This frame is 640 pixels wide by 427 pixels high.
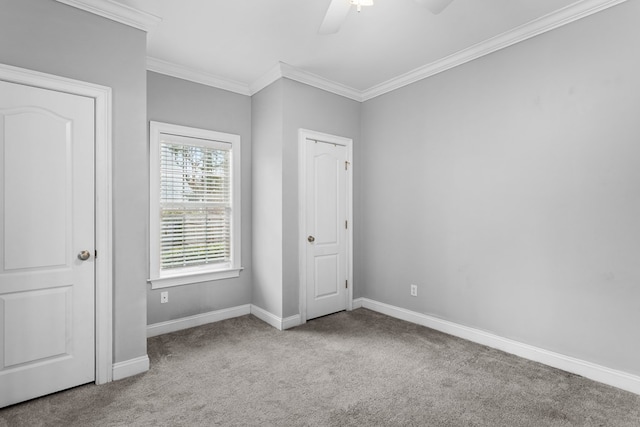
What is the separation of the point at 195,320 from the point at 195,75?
2.66 meters

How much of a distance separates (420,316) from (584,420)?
1.72 m

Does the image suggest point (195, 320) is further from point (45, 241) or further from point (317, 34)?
point (317, 34)

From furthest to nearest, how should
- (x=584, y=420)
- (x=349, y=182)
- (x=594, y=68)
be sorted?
1. (x=349, y=182)
2. (x=594, y=68)
3. (x=584, y=420)

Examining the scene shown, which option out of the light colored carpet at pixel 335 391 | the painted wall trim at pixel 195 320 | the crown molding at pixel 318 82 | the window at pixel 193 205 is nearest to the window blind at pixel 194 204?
the window at pixel 193 205

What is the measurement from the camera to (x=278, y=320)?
358 centimetres

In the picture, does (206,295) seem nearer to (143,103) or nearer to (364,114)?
(143,103)

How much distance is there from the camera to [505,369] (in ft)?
8.61

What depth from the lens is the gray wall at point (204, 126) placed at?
3.41m

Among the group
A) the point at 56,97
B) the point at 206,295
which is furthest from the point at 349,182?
the point at 56,97

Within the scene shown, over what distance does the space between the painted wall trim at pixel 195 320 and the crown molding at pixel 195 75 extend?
257 centimetres

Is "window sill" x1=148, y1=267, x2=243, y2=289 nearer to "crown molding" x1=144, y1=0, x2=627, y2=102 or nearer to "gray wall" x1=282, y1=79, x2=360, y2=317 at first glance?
"gray wall" x1=282, y1=79, x2=360, y2=317

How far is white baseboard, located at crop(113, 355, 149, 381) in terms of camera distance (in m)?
2.48

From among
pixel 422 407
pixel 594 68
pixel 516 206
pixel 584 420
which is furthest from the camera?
pixel 516 206

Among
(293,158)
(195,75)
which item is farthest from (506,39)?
(195,75)
